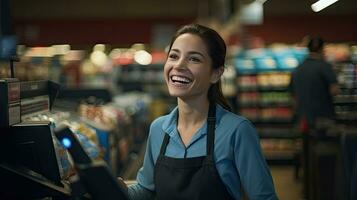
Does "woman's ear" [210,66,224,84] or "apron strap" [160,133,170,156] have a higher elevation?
"woman's ear" [210,66,224,84]

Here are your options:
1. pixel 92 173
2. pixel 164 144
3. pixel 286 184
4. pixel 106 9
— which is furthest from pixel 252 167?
pixel 106 9

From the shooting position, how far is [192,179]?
7.29 ft

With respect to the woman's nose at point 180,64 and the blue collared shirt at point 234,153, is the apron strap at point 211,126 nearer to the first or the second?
the blue collared shirt at point 234,153

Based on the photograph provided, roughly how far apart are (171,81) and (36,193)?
0.69m

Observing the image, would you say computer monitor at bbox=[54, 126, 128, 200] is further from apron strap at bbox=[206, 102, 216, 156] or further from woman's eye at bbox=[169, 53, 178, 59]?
woman's eye at bbox=[169, 53, 178, 59]

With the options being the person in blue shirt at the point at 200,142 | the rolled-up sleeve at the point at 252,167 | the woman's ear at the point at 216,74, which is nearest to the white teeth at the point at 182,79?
the person in blue shirt at the point at 200,142

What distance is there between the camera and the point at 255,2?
11391mm

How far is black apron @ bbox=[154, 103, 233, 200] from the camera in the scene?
7.22 ft

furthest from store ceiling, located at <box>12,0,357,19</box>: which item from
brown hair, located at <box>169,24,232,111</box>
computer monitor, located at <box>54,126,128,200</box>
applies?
computer monitor, located at <box>54,126,128,200</box>

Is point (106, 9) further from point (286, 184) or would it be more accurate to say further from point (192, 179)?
point (192, 179)

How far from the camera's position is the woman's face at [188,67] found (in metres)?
2.29

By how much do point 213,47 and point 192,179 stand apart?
1.84 feet

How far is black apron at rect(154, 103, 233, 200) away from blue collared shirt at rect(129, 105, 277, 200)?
3cm

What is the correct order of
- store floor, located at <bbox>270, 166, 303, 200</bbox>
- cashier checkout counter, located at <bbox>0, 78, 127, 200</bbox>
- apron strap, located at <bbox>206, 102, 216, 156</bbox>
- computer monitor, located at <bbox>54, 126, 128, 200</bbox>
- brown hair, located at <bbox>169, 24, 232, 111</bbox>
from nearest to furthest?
computer monitor, located at <bbox>54, 126, 128, 200</bbox> → cashier checkout counter, located at <bbox>0, 78, 127, 200</bbox> → apron strap, located at <bbox>206, 102, 216, 156</bbox> → brown hair, located at <bbox>169, 24, 232, 111</bbox> → store floor, located at <bbox>270, 166, 303, 200</bbox>
